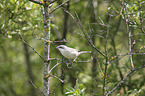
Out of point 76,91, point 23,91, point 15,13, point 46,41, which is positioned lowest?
point 23,91

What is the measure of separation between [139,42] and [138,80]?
4.12 ft

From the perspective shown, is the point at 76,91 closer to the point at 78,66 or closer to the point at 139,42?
the point at 139,42

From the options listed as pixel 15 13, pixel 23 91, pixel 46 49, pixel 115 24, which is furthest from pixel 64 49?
pixel 23 91

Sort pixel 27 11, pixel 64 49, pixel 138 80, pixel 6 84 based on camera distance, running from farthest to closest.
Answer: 1. pixel 6 84
2. pixel 138 80
3. pixel 27 11
4. pixel 64 49

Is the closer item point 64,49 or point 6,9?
point 64,49

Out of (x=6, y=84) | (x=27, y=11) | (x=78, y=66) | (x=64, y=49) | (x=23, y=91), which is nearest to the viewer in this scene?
(x=64, y=49)

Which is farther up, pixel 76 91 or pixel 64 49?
pixel 64 49

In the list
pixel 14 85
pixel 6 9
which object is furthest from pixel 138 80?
pixel 14 85

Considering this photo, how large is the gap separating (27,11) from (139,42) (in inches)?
73.8

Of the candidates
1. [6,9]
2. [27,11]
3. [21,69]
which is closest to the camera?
[6,9]

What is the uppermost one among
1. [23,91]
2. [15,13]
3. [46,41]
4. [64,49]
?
[15,13]

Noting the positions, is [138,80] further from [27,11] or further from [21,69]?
[21,69]

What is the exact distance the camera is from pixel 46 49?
5.49ft

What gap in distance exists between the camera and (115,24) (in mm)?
3154
